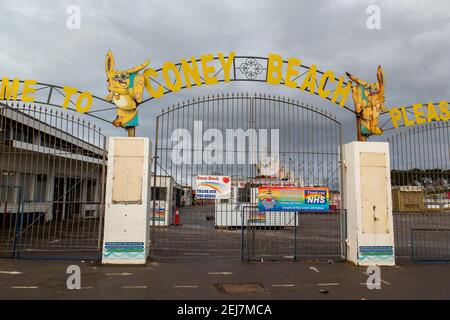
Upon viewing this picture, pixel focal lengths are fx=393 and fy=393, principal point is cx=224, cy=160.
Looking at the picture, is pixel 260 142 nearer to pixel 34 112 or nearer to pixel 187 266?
pixel 187 266

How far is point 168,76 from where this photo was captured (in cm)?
1038

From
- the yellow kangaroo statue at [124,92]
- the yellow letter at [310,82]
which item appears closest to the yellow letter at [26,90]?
the yellow kangaroo statue at [124,92]

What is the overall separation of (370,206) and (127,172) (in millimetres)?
6350

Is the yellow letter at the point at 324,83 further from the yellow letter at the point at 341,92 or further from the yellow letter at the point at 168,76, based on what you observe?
the yellow letter at the point at 168,76

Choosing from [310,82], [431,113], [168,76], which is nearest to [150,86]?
[168,76]

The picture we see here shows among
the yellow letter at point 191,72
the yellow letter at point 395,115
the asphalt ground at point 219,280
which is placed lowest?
the asphalt ground at point 219,280

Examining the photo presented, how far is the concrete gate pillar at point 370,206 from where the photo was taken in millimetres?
10172

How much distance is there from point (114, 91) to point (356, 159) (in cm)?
664

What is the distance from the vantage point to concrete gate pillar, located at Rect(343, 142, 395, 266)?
33.4 ft

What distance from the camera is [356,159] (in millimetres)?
10438

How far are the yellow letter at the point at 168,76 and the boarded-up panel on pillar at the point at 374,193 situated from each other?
17.2ft

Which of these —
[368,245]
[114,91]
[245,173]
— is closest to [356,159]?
[368,245]

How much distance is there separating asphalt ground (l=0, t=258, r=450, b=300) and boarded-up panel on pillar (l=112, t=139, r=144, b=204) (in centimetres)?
172

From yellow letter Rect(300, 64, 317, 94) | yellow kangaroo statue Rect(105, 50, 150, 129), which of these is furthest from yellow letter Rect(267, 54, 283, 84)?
yellow kangaroo statue Rect(105, 50, 150, 129)
